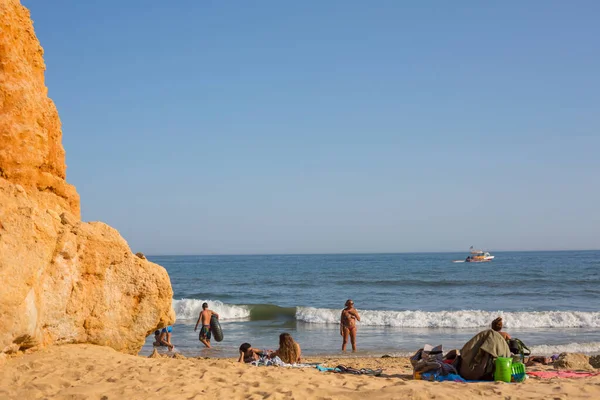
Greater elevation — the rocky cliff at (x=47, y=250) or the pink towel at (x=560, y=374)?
the rocky cliff at (x=47, y=250)

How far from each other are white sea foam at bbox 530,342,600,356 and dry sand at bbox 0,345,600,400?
7052 millimetres

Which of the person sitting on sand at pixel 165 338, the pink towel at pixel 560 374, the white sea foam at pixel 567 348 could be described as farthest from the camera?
the person sitting on sand at pixel 165 338

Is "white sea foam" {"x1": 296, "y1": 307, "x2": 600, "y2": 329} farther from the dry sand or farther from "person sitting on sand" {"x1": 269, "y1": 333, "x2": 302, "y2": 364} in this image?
the dry sand

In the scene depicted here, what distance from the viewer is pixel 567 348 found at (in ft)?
50.6

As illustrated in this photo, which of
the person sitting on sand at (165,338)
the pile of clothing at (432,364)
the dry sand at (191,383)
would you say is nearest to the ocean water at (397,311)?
the person sitting on sand at (165,338)

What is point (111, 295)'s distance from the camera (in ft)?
27.7

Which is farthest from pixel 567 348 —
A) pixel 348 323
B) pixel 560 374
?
pixel 560 374

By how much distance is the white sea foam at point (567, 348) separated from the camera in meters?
14.9

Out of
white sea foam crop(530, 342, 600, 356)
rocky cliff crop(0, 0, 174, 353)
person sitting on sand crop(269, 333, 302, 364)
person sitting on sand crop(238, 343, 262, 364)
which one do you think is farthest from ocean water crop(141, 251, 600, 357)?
rocky cliff crop(0, 0, 174, 353)

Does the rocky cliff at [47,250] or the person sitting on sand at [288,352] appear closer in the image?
the rocky cliff at [47,250]

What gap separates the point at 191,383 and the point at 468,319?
58.2 ft

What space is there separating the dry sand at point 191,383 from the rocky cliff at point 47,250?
0.41 metres

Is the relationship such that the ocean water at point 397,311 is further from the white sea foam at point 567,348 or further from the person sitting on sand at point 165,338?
the person sitting on sand at point 165,338

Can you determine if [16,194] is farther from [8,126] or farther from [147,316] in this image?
[147,316]
